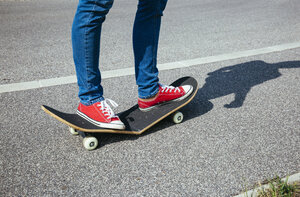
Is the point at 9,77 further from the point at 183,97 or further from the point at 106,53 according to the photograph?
the point at 183,97

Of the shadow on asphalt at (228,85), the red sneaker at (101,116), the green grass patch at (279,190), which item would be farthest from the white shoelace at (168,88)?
the green grass patch at (279,190)

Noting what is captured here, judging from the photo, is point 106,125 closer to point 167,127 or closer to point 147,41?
point 167,127

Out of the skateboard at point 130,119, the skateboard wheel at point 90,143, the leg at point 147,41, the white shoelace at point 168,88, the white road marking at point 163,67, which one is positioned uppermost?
the leg at point 147,41

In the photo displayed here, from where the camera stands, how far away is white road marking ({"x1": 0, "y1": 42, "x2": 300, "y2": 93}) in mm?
3648

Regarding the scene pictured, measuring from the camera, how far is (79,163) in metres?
2.32

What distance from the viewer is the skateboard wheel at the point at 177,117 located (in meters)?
2.84

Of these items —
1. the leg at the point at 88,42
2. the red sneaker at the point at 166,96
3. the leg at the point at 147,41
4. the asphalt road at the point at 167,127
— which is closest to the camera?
the asphalt road at the point at 167,127

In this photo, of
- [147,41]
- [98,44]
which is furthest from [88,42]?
[147,41]

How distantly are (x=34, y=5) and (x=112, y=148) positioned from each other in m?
7.03

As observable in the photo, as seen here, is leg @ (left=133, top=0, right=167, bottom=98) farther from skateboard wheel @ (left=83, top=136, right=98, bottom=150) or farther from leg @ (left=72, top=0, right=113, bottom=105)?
skateboard wheel @ (left=83, top=136, right=98, bottom=150)

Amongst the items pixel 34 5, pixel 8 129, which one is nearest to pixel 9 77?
pixel 8 129

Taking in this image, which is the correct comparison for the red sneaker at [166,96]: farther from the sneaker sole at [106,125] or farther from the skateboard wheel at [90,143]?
the skateboard wheel at [90,143]

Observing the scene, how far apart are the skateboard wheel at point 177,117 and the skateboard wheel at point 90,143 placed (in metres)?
0.74

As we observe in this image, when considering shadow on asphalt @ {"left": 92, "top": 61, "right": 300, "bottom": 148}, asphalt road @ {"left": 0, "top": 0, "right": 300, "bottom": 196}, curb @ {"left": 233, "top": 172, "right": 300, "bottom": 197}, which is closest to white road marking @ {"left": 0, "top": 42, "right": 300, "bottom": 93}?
asphalt road @ {"left": 0, "top": 0, "right": 300, "bottom": 196}
